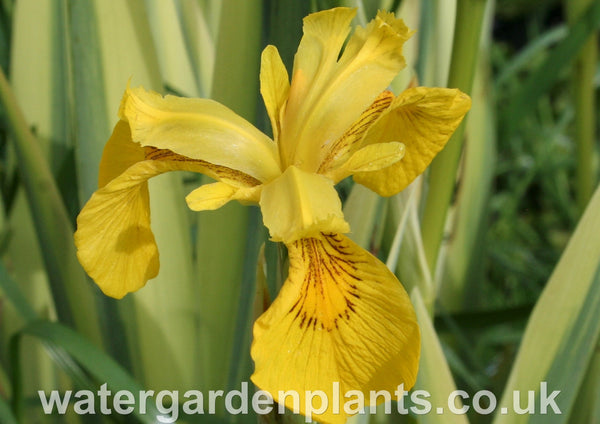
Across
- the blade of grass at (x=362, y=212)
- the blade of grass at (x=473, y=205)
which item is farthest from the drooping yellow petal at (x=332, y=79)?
the blade of grass at (x=473, y=205)

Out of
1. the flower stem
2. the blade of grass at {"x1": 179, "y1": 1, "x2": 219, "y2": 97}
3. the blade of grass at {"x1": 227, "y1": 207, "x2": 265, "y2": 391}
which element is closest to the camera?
the flower stem

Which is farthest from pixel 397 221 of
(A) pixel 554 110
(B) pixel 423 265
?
(A) pixel 554 110

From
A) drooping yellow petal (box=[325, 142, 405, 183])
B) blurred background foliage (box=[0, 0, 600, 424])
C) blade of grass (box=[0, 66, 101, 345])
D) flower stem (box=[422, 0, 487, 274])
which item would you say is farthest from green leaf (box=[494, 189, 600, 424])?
blade of grass (box=[0, 66, 101, 345])

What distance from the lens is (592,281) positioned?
1.71 feet

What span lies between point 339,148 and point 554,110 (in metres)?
1.30

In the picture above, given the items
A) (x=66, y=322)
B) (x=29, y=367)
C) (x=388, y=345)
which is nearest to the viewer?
(x=388, y=345)

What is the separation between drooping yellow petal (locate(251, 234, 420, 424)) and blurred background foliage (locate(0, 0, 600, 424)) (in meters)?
0.05

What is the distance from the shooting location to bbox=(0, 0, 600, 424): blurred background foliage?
51 cm

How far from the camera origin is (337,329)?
357 mm

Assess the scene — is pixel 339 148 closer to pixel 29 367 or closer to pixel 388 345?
pixel 388 345

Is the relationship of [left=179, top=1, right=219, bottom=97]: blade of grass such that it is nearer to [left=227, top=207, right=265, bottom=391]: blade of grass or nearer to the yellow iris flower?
[left=227, top=207, right=265, bottom=391]: blade of grass

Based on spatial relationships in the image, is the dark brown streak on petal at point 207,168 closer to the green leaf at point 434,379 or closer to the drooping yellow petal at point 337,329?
the drooping yellow petal at point 337,329

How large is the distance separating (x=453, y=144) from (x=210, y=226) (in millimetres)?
233

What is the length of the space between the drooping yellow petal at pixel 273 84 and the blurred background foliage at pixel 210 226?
88 mm
